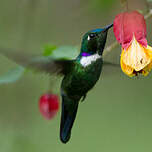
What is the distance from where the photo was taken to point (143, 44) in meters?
1.49

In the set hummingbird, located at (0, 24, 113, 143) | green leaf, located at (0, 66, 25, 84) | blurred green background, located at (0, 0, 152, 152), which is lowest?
blurred green background, located at (0, 0, 152, 152)

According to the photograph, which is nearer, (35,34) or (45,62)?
(45,62)

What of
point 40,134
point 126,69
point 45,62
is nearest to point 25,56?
point 45,62

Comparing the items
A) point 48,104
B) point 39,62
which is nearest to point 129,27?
point 39,62

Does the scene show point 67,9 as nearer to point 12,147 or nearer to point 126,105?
point 12,147

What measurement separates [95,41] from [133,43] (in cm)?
18

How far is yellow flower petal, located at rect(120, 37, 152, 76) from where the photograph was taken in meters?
1.37

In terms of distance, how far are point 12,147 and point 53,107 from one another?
1.25 feet

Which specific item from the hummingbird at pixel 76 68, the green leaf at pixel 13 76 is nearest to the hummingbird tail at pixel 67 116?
the hummingbird at pixel 76 68

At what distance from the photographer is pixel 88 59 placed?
148 centimetres

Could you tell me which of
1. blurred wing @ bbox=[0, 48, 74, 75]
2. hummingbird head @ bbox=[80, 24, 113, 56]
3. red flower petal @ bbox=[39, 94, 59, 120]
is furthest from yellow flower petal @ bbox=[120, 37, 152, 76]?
red flower petal @ bbox=[39, 94, 59, 120]

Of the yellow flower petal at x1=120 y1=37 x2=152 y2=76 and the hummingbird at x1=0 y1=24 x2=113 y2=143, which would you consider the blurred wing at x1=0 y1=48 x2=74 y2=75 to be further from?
the yellow flower petal at x1=120 y1=37 x2=152 y2=76

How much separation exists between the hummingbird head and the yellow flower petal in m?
0.10

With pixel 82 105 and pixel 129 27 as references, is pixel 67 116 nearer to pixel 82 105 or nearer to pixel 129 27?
pixel 129 27
